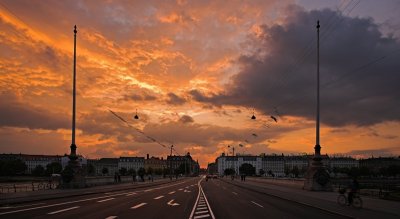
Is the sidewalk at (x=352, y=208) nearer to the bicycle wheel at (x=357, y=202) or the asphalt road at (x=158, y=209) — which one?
the bicycle wheel at (x=357, y=202)

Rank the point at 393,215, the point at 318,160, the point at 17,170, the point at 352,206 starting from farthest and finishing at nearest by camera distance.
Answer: the point at 17,170 → the point at 318,160 → the point at 352,206 → the point at 393,215

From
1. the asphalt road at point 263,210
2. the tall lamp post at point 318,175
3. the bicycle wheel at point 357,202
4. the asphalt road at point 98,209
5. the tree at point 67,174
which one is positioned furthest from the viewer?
the tree at point 67,174

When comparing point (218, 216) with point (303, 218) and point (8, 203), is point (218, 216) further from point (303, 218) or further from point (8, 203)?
point (8, 203)

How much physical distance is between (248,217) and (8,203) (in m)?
15.0

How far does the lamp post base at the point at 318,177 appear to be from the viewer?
1519 inches

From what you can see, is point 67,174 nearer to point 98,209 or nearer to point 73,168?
point 73,168

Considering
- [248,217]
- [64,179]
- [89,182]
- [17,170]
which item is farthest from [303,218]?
[17,170]

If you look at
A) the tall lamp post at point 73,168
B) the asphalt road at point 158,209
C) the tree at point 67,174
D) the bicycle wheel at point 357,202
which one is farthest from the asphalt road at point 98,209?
the tall lamp post at point 73,168

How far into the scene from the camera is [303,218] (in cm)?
1745

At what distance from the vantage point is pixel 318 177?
38.8m

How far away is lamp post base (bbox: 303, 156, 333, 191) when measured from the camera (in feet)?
127

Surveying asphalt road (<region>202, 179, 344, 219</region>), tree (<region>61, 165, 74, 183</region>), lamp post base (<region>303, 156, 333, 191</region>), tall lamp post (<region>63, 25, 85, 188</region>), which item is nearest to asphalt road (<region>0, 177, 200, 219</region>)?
asphalt road (<region>202, 179, 344, 219</region>)

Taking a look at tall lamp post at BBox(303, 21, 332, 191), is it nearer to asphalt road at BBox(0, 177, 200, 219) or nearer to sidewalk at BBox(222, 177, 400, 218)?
sidewalk at BBox(222, 177, 400, 218)

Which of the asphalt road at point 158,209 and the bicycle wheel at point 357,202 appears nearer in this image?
the asphalt road at point 158,209
